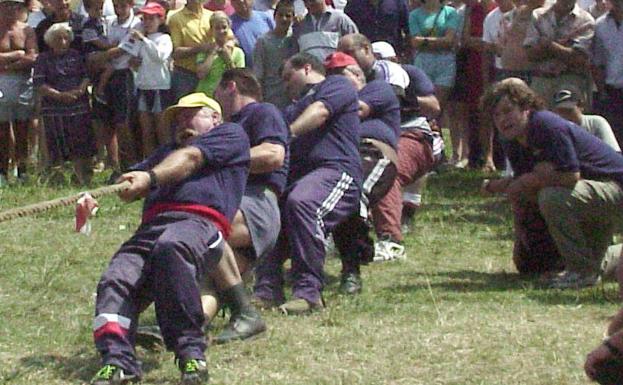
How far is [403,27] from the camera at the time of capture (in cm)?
1423

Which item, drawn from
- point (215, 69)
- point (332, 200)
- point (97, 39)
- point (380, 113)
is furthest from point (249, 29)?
point (332, 200)

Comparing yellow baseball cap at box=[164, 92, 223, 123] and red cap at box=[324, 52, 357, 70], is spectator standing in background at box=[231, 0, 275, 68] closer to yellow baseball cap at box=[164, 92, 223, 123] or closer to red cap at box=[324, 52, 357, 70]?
red cap at box=[324, 52, 357, 70]

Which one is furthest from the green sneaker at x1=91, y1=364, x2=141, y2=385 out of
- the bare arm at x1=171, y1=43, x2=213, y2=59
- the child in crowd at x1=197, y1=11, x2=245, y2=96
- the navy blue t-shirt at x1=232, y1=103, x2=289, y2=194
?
the bare arm at x1=171, y1=43, x2=213, y2=59

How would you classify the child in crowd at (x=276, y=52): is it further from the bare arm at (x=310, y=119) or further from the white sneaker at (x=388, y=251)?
the bare arm at (x=310, y=119)

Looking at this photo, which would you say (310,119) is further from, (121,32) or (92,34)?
(92,34)

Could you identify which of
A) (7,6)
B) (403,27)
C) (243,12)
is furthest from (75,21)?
(403,27)

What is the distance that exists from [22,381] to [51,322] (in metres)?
1.42

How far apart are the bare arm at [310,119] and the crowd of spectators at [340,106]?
0.01 m

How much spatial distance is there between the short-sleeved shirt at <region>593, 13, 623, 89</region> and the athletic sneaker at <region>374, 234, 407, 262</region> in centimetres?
307

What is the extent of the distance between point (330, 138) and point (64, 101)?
570cm

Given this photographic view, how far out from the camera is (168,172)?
6.92 meters

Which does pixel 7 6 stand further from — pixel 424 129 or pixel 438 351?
pixel 438 351

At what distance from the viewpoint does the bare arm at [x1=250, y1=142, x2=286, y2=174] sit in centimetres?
799

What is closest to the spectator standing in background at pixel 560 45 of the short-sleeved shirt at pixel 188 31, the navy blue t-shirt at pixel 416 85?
the navy blue t-shirt at pixel 416 85
